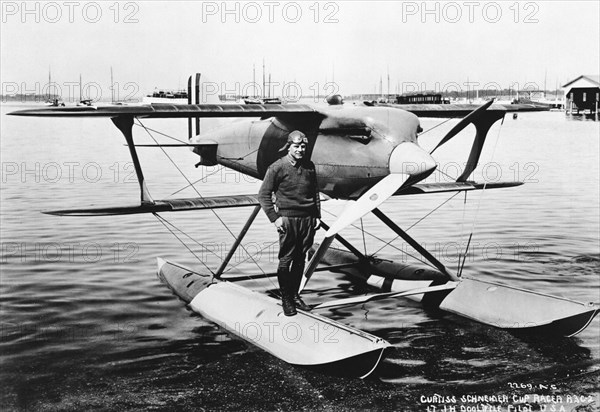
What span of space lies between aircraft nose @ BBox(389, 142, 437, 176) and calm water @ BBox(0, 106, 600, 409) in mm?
1241

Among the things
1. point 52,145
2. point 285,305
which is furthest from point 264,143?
point 52,145

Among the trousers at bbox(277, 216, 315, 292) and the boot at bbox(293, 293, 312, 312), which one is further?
the boot at bbox(293, 293, 312, 312)

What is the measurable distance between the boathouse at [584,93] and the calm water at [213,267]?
4688cm

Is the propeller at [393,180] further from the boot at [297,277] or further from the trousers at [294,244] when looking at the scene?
the boot at [297,277]

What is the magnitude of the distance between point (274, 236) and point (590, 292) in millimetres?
8071

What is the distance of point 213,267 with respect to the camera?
1317cm

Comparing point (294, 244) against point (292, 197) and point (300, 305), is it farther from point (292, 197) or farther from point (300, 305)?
point (300, 305)

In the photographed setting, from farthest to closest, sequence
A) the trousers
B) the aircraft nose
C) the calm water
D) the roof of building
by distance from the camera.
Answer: the roof of building, the calm water, the trousers, the aircraft nose

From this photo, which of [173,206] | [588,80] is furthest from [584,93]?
[173,206]

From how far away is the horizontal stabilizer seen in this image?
890 centimetres

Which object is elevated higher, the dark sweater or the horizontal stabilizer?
the dark sweater

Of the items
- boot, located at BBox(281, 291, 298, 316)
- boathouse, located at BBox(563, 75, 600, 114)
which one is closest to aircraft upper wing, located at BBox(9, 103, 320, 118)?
boot, located at BBox(281, 291, 298, 316)

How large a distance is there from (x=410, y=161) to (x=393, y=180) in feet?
0.93

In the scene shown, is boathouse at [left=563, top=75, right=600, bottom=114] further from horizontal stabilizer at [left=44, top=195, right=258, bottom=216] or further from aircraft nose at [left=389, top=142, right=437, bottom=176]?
aircraft nose at [left=389, top=142, right=437, bottom=176]
